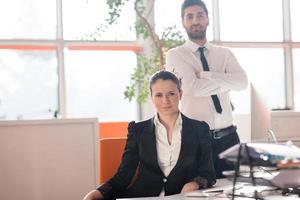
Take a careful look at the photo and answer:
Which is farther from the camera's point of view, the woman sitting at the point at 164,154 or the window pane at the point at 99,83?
the window pane at the point at 99,83

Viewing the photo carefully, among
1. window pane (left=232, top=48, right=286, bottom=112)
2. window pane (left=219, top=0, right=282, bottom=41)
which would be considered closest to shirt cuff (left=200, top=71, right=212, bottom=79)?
window pane (left=219, top=0, right=282, bottom=41)

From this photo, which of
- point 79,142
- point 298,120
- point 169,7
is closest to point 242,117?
point 298,120

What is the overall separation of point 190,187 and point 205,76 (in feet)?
2.95

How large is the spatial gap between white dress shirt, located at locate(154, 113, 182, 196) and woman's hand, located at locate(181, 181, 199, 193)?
0.43 feet

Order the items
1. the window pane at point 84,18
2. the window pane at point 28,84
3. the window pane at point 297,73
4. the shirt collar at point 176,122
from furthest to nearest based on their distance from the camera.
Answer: the window pane at point 297,73
the window pane at point 84,18
the window pane at point 28,84
the shirt collar at point 176,122

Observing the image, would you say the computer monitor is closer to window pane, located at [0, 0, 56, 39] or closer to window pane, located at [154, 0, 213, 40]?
window pane, located at [154, 0, 213, 40]

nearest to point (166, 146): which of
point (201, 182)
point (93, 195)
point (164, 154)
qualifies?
point (164, 154)

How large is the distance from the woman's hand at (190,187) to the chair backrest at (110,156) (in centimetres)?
47

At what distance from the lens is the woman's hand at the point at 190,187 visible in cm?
184

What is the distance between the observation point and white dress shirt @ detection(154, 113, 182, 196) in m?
2.02

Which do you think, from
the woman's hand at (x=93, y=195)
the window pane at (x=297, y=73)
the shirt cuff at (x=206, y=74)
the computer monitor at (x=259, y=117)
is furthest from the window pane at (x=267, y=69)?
the woman's hand at (x=93, y=195)

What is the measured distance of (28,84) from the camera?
4.66 m

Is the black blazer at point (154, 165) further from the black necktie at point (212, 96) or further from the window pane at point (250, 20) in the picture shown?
the window pane at point (250, 20)

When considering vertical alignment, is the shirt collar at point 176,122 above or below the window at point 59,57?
below
